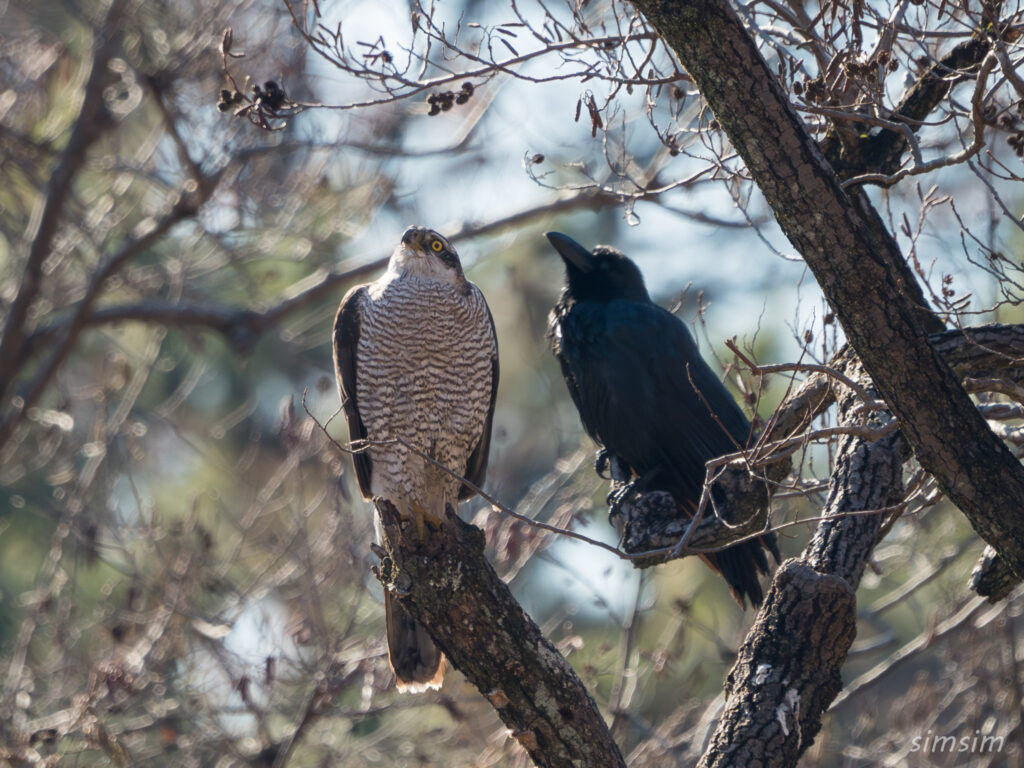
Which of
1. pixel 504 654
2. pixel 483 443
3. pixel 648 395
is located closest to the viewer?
pixel 504 654

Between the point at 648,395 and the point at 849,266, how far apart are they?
7.05ft

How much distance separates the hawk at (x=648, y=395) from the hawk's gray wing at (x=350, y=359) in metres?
0.94

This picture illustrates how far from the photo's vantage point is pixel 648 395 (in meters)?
5.02

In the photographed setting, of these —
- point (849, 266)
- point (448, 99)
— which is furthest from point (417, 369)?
point (849, 266)

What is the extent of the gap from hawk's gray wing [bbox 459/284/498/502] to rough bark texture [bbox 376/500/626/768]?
1.79 meters

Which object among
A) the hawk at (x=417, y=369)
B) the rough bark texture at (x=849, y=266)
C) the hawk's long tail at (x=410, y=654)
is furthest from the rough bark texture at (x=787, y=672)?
the hawk at (x=417, y=369)

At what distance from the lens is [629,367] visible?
5039 mm

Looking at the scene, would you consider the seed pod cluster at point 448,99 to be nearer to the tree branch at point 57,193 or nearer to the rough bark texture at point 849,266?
the rough bark texture at point 849,266

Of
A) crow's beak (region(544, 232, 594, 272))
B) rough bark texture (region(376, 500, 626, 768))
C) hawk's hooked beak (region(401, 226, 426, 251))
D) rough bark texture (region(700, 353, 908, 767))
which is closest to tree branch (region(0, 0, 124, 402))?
hawk's hooked beak (region(401, 226, 426, 251))

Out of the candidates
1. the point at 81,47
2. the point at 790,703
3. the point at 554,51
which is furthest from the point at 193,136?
the point at 790,703

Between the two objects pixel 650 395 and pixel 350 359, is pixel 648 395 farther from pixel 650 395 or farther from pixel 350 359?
pixel 350 359

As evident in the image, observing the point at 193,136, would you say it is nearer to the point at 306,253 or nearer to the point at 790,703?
the point at 306,253

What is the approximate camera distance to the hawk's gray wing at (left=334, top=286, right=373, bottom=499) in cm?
498

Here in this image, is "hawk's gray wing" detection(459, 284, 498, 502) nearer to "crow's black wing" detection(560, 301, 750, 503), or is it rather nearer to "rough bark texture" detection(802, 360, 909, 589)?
"crow's black wing" detection(560, 301, 750, 503)
